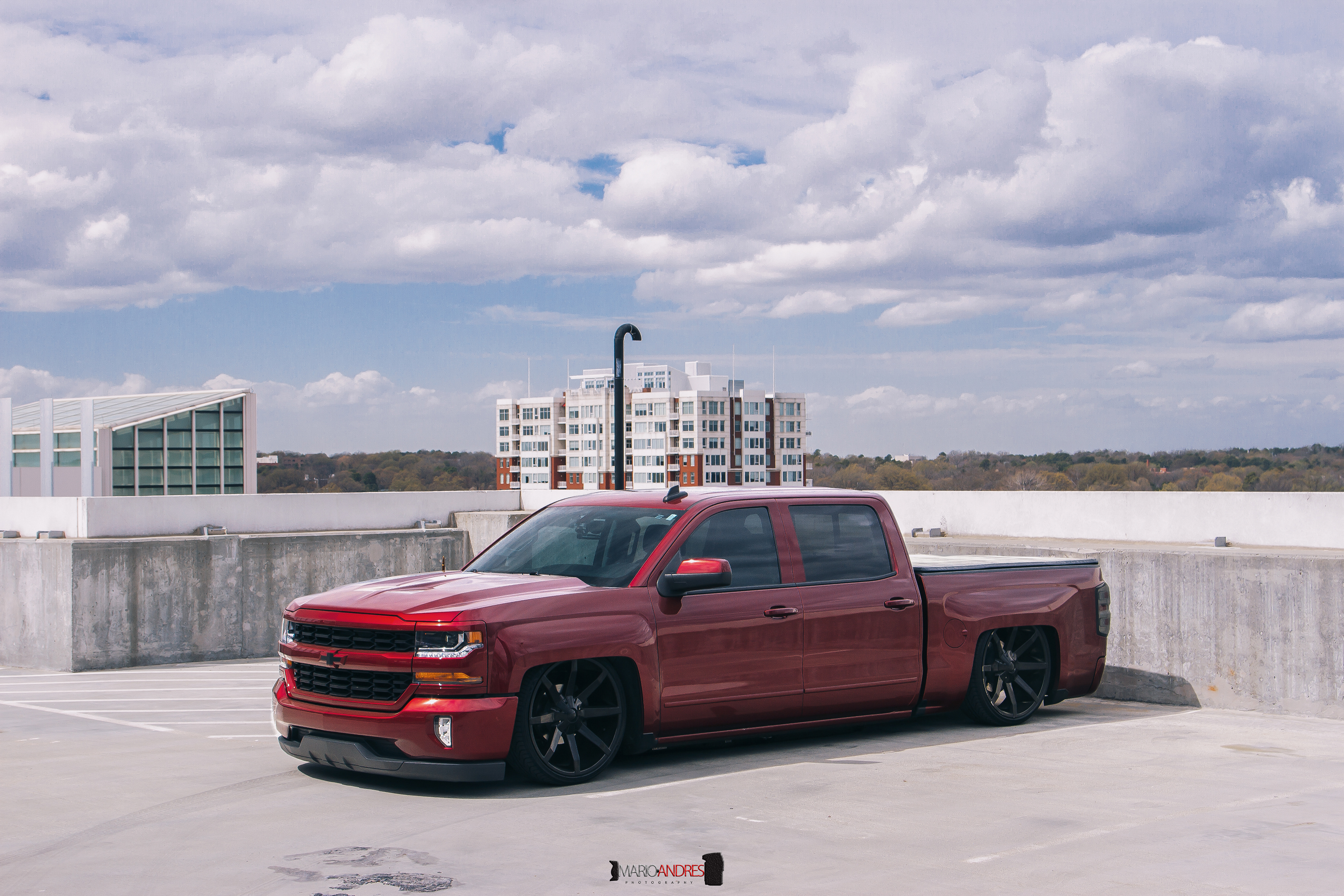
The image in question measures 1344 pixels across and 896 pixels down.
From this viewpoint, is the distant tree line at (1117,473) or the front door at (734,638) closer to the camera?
the front door at (734,638)

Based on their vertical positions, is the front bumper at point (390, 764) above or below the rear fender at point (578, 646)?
below

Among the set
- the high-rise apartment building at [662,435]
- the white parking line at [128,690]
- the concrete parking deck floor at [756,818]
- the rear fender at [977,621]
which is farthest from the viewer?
the high-rise apartment building at [662,435]

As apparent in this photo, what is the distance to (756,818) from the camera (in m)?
7.01

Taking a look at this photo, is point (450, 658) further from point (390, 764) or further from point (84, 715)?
point (84, 715)

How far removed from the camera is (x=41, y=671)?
18047 millimetres

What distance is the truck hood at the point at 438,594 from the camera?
7629 millimetres

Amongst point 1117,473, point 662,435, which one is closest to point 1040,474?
point 1117,473

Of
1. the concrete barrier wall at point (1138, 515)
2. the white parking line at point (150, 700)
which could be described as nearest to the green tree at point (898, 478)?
the concrete barrier wall at point (1138, 515)

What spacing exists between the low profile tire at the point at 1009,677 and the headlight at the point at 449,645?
164 inches

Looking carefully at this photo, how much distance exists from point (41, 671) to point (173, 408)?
164 ft

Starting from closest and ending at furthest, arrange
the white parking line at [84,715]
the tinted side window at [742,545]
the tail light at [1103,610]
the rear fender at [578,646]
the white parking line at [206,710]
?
the rear fender at [578,646] < the tinted side window at [742,545] < the tail light at [1103,610] < the white parking line at [84,715] < the white parking line at [206,710]

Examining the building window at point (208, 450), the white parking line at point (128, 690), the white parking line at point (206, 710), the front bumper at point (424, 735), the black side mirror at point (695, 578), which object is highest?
the building window at point (208, 450)

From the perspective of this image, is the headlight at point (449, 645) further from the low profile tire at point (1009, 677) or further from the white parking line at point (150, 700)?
the white parking line at point (150, 700)

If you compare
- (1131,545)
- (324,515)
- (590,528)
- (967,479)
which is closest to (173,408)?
(967,479)
